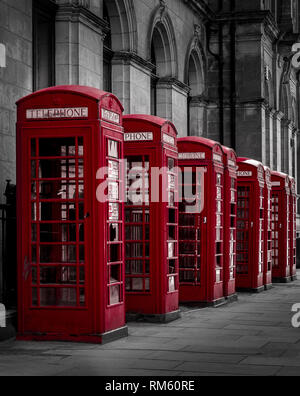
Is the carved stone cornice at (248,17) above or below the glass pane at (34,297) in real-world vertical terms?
above

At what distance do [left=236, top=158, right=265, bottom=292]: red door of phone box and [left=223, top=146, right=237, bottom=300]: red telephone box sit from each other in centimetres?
170

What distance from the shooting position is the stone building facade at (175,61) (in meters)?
12.2

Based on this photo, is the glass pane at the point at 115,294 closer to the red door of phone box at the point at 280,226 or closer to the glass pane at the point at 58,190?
the glass pane at the point at 58,190

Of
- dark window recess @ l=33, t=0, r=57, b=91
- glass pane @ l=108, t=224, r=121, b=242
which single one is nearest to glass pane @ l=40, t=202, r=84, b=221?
glass pane @ l=108, t=224, r=121, b=242

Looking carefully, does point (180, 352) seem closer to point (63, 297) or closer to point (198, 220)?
point (63, 297)

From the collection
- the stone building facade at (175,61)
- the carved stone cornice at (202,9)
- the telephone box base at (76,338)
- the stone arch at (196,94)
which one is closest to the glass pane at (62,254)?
the telephone box base at (76,338)

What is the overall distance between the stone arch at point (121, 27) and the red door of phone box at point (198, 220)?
4.73 metres

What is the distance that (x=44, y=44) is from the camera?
46.3ft

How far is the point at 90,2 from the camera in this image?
14.8 metres

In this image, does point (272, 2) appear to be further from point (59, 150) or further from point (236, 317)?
point (59, 150)

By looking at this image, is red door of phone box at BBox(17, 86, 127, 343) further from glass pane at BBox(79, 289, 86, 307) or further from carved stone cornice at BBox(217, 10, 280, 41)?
carved stone cornice at BBox(217, 10, 280, 41)

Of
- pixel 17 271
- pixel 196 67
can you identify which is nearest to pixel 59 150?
pixel 17 271

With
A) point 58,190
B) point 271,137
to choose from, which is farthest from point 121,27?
point 271,137

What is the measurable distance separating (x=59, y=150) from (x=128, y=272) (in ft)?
8.61
